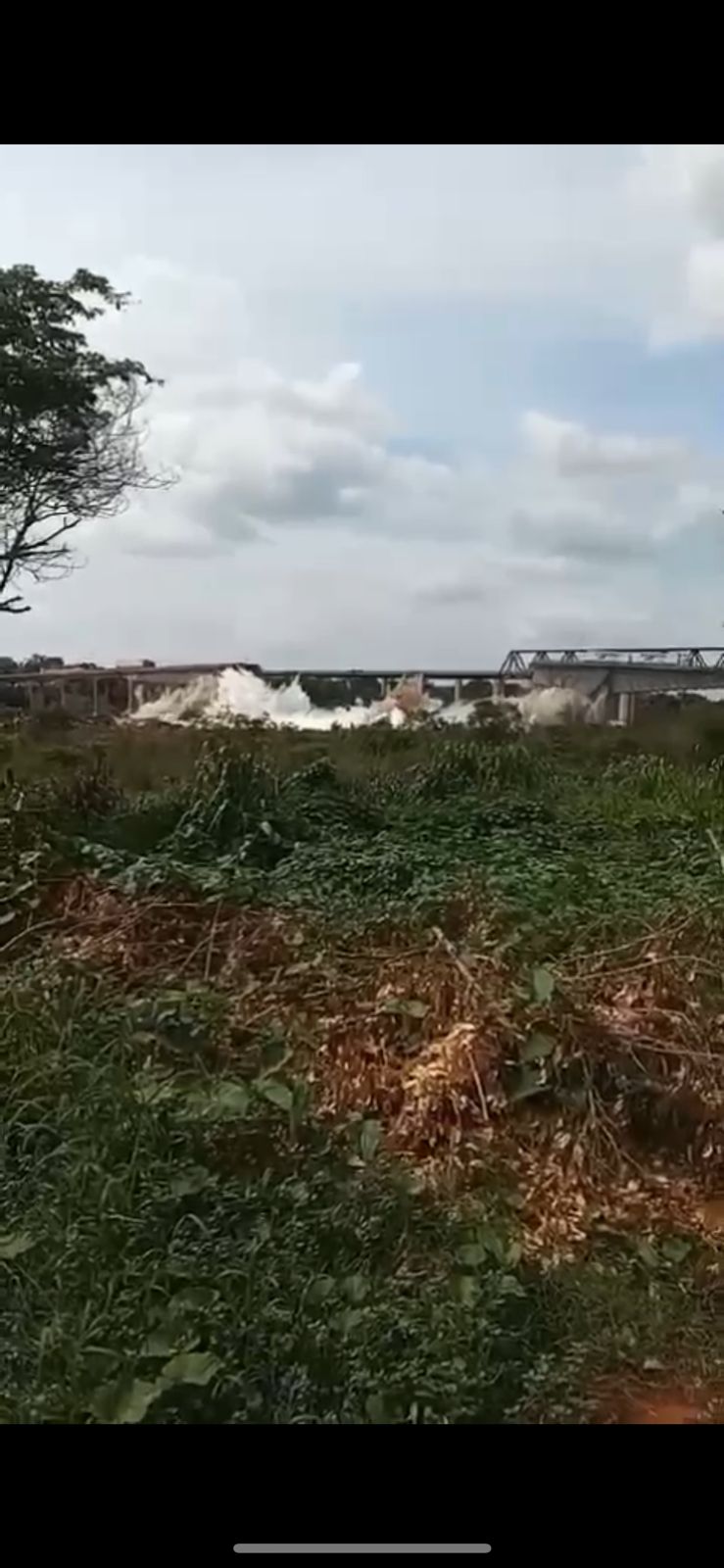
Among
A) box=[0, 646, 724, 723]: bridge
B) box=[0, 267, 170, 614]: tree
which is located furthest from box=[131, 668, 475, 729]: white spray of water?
box=[0, 267, 170, 614]: tree

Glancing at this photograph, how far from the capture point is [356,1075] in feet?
3.93

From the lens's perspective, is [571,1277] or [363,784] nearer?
[571,1277]

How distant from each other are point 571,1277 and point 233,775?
659 mm

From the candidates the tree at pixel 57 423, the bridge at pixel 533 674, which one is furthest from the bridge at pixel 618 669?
the tree at pixel 57 423

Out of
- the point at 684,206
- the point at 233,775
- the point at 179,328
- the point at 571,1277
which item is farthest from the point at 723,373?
the point at 571,1277

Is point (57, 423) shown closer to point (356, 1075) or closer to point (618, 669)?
point (618, 669)

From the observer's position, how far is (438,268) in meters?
1.22

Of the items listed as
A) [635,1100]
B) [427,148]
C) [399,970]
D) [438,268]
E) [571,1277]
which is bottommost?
[571,1277]

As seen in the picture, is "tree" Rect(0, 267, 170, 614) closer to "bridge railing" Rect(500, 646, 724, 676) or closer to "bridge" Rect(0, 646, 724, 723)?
"bridge" Rect(0, 646, 724, 723)

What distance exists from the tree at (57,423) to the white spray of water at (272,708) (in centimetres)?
22

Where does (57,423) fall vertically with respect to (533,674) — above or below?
above

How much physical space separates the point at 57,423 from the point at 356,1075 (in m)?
0.84

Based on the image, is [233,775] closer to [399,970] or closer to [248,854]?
[248,854]

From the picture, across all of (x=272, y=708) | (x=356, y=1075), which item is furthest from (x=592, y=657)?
(x=356, y=1075)
